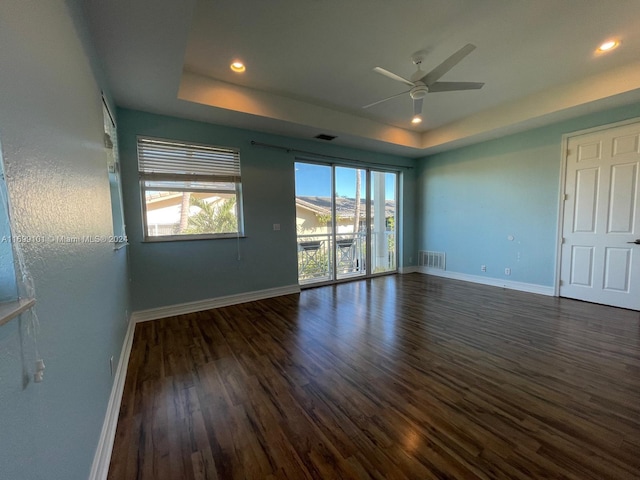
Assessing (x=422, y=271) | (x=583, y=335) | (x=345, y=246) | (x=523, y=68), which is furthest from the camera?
(x=422, y=271)

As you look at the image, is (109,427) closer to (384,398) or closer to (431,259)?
(384,398)

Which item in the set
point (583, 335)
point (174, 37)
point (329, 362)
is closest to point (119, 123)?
point (174, 37)

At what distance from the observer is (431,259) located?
5.85m

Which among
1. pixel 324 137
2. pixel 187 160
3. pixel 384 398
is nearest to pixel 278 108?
pixel 324 137

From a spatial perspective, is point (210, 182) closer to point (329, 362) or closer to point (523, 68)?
point (329, 362)

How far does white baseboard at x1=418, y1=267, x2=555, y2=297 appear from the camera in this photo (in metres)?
4.17

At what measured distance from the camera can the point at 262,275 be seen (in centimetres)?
421

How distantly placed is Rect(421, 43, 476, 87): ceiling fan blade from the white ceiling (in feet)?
0.99

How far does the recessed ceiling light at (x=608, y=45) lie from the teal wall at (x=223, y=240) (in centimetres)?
330

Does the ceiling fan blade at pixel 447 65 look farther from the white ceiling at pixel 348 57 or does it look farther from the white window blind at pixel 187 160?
the white window blind at pixel 187 160

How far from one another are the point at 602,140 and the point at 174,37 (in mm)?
5148

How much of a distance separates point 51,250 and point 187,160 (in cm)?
297

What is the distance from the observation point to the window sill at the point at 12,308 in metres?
0.56

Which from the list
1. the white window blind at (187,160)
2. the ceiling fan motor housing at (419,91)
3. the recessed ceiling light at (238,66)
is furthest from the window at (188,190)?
the ceiling fan motor housing at (419,91)
